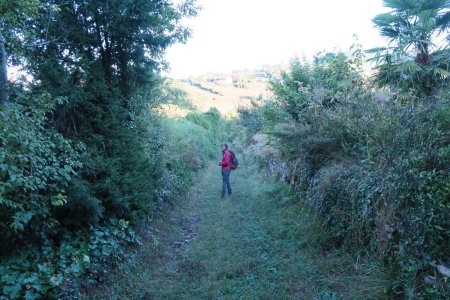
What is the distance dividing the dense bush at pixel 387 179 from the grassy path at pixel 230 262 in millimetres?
596

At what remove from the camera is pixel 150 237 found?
264 inches

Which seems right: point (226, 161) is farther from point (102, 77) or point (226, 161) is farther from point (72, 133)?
point (72, 133)

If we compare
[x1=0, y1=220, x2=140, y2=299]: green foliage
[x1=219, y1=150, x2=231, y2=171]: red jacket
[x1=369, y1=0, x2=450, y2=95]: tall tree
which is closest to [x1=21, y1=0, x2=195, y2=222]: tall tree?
[x1=0, y1=220, x2=140, y2=299]: green foliage

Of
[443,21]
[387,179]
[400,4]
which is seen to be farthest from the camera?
[443,21]

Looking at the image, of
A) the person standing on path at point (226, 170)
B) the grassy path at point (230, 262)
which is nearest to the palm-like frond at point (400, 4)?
the grassy path at point (230, 262)

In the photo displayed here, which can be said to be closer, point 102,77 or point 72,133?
point 72,133

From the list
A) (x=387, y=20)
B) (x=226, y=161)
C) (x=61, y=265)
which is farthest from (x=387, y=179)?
(x=226, y=161)

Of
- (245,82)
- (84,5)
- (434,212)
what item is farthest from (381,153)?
(245,82)

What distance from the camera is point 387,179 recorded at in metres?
4.22

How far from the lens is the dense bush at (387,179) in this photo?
11.3 ft

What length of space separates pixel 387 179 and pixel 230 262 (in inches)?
123

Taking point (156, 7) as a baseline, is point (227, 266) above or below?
below

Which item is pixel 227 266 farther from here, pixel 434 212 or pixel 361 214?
pixel 434 212

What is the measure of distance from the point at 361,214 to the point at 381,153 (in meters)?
1.02
